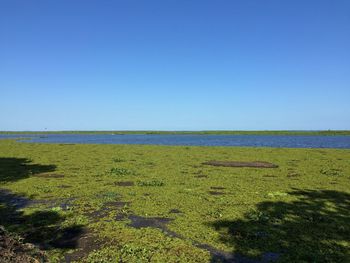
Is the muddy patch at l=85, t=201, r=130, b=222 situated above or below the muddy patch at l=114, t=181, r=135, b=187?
below

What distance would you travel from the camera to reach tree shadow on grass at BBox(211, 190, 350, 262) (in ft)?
25.0

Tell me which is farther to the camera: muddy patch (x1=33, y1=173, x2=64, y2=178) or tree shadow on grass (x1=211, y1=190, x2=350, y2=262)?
muddy patch (x1=33, y1=173, x2=64, y2=178)

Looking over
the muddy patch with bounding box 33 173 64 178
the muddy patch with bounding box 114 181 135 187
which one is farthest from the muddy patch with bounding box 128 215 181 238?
the muddy patch with bounding box 33 173 64 178

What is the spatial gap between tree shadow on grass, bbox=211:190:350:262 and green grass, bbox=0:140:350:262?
29 mm

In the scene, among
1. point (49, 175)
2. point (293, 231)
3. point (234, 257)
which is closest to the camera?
point (234, 257)

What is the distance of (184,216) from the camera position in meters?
11.0

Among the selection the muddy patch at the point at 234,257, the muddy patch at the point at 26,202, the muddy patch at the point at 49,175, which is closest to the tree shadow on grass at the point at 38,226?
the muddy patch at the point at 26,202

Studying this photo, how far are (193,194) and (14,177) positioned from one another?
13.7 metres

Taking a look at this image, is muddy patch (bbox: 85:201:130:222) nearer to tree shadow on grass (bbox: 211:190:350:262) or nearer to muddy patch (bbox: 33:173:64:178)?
tree shadow on grass (bbox: 211:190:350:262)

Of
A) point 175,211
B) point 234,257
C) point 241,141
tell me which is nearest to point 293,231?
point 234,257

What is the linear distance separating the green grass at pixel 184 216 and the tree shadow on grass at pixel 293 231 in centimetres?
3

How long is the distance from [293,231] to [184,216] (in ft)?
13.1

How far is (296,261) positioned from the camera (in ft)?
23.5

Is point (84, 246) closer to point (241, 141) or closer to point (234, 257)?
point (234, 257)
